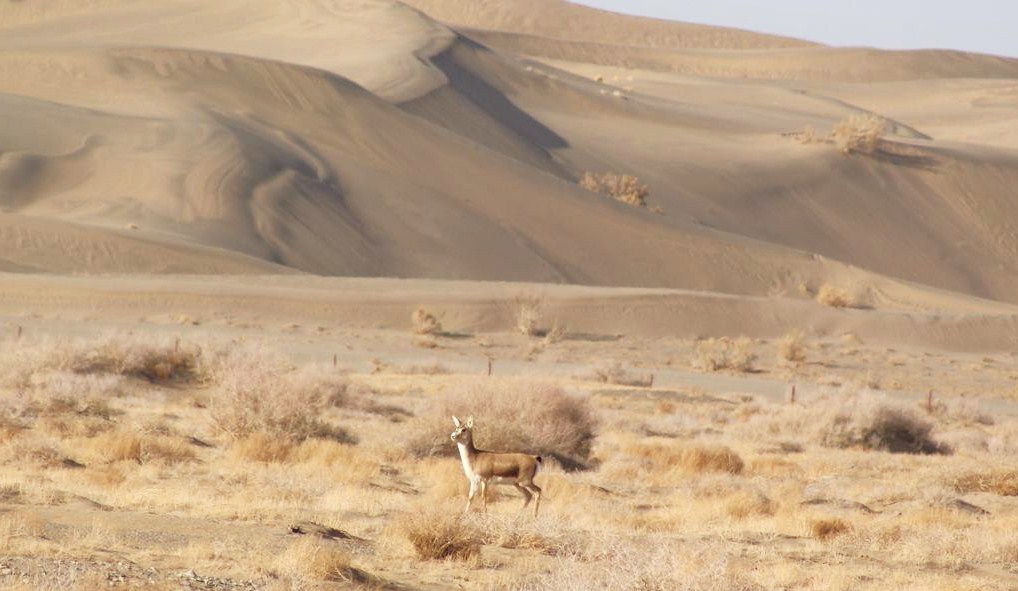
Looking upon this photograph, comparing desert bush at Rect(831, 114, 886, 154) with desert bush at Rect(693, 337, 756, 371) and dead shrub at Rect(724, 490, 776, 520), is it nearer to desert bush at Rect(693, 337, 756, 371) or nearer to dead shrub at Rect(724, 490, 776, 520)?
desert bush at Rect(693, 337, 756, 371)

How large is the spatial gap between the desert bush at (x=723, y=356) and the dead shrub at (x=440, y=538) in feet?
95.7

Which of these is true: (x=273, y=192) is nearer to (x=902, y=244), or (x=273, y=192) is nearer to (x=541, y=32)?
(x=902, y=244)

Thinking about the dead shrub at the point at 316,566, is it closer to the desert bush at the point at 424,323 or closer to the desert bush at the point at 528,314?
the desert bush at the point at 424,323

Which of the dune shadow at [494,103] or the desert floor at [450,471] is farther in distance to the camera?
the dune shadow at [494,103]

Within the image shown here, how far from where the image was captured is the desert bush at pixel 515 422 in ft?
62.3

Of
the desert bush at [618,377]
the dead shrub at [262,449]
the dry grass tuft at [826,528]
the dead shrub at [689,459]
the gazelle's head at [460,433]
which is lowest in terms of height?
the desert bush at [618,377]

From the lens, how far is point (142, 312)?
132ft

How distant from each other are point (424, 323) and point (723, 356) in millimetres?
8273

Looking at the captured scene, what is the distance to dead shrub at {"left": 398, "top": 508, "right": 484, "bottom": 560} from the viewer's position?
36.3 feet

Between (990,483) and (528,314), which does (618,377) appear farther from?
(990,483)

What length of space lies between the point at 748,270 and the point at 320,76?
858 inches

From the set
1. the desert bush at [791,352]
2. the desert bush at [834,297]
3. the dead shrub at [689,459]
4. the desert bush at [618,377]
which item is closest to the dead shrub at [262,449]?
the dead shrub at [689,459]

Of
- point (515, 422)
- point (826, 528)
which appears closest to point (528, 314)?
point (515, 422)

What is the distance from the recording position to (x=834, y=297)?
52875 mm
